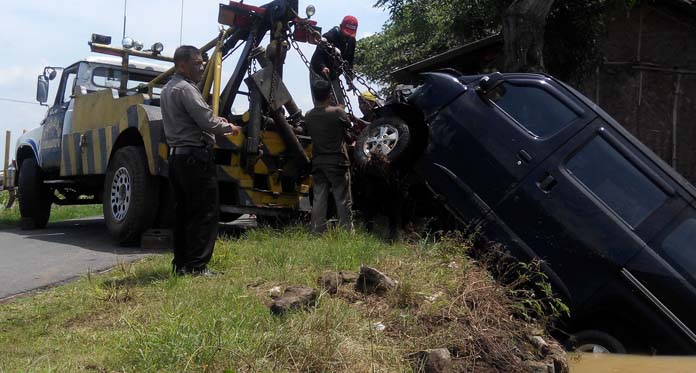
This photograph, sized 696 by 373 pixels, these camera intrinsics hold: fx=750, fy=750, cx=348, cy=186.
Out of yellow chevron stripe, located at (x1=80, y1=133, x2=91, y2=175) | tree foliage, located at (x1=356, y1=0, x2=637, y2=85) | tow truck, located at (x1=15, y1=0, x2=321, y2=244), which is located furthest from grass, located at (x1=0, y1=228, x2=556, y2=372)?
tree foliage, located at (x1=356, y1=0, x2=637, y2=85)

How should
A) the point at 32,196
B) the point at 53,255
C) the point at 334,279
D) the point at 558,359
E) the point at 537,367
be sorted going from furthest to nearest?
the point at 32,196 → the point at 53,255 → the point at 334,279 → the point at 558,359 → the point at 537,367

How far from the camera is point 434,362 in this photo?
3824mm

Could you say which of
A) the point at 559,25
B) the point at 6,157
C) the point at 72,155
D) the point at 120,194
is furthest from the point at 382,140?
the point at 6,157

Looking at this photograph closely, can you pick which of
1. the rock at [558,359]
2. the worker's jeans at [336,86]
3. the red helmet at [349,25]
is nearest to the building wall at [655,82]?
the red helmet at [349,25]

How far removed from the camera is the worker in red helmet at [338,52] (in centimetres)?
845

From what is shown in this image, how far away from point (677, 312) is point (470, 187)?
1.82 metres

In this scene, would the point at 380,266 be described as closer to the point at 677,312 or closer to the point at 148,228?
the point at 677,312

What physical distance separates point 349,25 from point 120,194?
331 centimetres

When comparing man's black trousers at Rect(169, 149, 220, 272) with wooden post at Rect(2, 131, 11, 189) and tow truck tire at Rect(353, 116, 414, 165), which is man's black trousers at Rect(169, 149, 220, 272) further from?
wooden post at Rect(2, 131, 11, 189)

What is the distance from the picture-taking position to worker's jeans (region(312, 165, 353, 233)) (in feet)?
23.9

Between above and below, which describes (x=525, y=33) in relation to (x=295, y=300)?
above

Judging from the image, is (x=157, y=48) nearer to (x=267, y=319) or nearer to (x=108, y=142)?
(x=108, y=142)

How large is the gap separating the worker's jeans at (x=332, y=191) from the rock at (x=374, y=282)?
2.38 meters

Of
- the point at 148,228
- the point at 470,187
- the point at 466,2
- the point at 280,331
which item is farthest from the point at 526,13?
the point at 280,331
